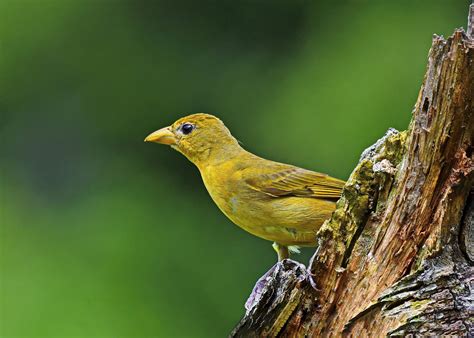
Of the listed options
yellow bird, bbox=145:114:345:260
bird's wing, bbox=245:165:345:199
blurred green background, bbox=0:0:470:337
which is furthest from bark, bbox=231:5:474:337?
blurred green background, bbox=0:0:470:337

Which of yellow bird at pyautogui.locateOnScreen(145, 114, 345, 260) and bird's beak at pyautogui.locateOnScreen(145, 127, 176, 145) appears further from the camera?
bird's beak at pyautogui.locateOnScreen(145, 127, 176, 145)

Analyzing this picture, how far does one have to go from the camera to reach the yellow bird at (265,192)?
5.27 m

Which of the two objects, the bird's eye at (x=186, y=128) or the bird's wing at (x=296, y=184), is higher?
the bird's eye at (x=186, y=128)

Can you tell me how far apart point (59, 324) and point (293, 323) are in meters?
4.81

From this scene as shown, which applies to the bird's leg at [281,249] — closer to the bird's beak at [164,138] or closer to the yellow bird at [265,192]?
the yellow bird at [265,192]

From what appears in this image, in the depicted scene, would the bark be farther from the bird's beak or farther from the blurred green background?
the blurred green background

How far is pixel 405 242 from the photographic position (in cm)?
415

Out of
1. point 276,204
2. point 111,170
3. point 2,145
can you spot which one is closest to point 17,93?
point 2,145

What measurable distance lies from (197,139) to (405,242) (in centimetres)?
212

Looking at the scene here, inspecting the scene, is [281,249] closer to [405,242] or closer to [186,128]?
[186,128]

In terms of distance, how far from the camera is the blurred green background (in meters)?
9.73

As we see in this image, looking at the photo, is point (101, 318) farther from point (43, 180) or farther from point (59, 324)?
point (43, 180)

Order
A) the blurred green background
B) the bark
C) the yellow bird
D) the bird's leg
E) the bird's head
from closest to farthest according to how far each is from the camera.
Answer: the bark < the yellow bird < the bird's leg < the bird's head < the blurred green background

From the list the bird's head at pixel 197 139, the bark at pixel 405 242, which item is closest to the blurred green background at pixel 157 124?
the bird's head at pixel 197 139
